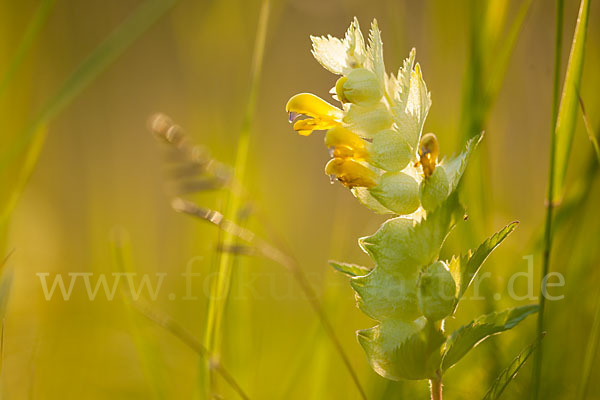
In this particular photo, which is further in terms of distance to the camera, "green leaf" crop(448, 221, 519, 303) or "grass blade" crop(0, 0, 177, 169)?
"grass blade" crop(0, 0, 177, 169)

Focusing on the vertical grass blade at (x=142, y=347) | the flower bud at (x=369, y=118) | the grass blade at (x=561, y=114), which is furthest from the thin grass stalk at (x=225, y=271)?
the grass blade at (x=561, y=114)

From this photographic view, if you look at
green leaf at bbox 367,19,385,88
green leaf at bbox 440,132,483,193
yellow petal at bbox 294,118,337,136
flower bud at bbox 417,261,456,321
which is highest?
green leaf at bbox 367,19,385,88

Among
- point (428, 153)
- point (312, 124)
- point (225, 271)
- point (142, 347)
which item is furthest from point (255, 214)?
point (428, 153)

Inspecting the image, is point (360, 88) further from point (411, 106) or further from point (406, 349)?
point (406, 349)

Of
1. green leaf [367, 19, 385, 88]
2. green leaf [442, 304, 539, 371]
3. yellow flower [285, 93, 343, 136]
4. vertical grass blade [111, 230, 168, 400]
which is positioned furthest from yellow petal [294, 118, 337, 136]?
vertical grass blade [111, 230, 168, 400]

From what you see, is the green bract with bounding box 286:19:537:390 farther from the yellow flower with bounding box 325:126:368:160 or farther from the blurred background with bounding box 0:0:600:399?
the blurred background with bounding box 0:0:600:399

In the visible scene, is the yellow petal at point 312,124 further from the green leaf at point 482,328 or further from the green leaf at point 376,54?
the green leaf at point 482,328

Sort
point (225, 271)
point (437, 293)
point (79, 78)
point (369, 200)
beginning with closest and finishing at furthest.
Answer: point (437, 293), point (369, 200), point (225, 271), point (79, 78)
